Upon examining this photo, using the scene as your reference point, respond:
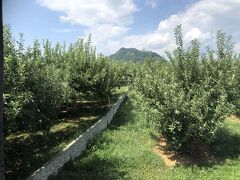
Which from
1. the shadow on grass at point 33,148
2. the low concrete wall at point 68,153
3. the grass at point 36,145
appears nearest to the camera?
the low concrete wall at point 68,153

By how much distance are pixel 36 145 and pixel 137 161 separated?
4777 millimetres

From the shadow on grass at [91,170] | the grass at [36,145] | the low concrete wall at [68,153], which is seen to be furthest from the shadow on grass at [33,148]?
the shadow on grass at [91,170]

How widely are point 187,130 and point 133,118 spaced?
10259 mm

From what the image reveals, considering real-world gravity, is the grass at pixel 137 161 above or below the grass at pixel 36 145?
below

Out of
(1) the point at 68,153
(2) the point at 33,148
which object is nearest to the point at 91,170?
(1) the point at 68,153

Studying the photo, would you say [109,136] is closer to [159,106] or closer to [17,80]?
[159,106]

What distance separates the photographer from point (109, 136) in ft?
68.2

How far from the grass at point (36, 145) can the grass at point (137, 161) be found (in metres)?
1.05

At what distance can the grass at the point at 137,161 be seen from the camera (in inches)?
585

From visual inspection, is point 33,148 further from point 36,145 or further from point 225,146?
point 225,146

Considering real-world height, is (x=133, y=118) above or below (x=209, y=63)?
below

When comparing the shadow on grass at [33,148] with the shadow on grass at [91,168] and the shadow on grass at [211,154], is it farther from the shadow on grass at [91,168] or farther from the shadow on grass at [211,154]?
the shadow on grass at [211,154]

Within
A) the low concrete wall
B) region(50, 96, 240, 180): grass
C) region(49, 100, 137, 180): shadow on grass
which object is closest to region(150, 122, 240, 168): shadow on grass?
region(50, 96, 240, 180): grass

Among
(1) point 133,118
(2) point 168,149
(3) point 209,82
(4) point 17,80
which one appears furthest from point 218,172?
(1) point 133,118
